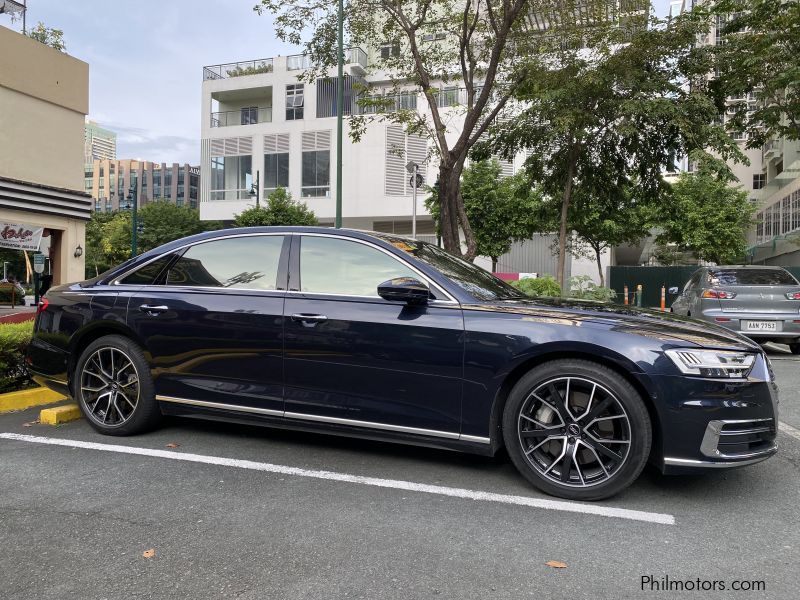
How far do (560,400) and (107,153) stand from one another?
200m

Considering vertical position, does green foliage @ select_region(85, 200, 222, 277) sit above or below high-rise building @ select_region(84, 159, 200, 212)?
below

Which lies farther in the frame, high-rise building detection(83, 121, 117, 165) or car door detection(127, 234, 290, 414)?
high-rise building detection(83, 121, 117, 165)

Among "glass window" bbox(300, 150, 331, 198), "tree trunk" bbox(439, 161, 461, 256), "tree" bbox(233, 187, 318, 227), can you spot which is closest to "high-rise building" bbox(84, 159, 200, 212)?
"glass window" bbox(300, 150, 331, 198)

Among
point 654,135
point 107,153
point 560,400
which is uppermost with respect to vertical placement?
point 107,153

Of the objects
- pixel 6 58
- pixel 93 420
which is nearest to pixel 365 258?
pixel 93 420

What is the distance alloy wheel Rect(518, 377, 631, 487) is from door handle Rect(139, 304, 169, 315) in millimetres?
2530

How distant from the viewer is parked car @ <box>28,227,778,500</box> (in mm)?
3148

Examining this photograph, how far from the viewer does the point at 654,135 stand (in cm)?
1284

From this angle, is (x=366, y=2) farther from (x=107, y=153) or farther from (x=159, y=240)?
(x=107, y=153)

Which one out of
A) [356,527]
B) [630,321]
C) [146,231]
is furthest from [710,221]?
[146,231]

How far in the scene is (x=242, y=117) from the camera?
35812 millimetres

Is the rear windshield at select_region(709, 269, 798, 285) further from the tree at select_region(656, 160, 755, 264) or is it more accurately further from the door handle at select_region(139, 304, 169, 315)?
the tree at select_region(656, 160, 755, 264)

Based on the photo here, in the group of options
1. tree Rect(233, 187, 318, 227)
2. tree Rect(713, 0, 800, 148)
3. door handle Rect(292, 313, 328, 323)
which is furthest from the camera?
tree Rect(233, 187, 318, 227)

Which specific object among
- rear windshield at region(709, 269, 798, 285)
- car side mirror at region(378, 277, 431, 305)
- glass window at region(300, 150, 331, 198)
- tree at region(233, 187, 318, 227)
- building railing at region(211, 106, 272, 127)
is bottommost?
car side mirror at region(378, 277, 431, 305)
